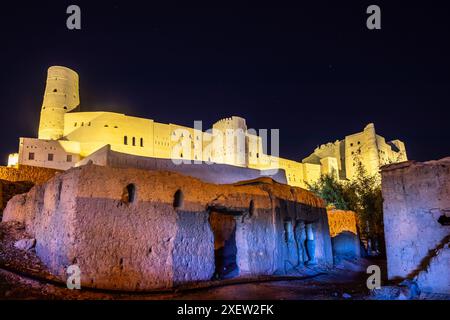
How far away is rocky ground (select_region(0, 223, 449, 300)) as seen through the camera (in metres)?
8.59

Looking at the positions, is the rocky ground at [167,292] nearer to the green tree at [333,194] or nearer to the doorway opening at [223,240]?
the doorway opening at [223,240]

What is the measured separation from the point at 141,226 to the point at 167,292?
178 centimetres

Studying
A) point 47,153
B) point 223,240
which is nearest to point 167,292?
point 223,240

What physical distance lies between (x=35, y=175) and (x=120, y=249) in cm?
1563

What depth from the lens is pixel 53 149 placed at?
3584 centimetres

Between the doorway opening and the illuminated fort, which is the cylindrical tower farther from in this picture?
the doorway opening

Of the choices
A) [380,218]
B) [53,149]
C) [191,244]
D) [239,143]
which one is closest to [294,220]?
[191,244]

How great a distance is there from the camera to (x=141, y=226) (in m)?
10.3

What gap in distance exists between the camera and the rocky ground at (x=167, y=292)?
8586 mm

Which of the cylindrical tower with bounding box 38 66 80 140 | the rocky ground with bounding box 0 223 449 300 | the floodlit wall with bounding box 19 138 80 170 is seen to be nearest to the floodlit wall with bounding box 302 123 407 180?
the floodlit wall with bounding box 19 138 80 170

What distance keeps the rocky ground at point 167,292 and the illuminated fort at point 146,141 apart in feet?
78.0

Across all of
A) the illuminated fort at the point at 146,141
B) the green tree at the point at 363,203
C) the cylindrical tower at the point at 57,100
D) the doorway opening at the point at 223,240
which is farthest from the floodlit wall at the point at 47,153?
the doorway opening at the point at 223,240

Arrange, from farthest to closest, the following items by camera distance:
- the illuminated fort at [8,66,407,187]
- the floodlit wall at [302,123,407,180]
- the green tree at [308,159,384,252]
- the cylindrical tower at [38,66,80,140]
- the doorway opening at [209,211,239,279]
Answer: the floodlit wall at [302,123,407,180] → the cylindrical tower at [38,66,80,140] → the illuminated fort at [8,66,407,187] → the green tree at [308,159,384,252] → the doorway opening at [209,211,239,279]

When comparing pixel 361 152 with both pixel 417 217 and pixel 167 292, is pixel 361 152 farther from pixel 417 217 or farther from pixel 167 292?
pixel 167 292
